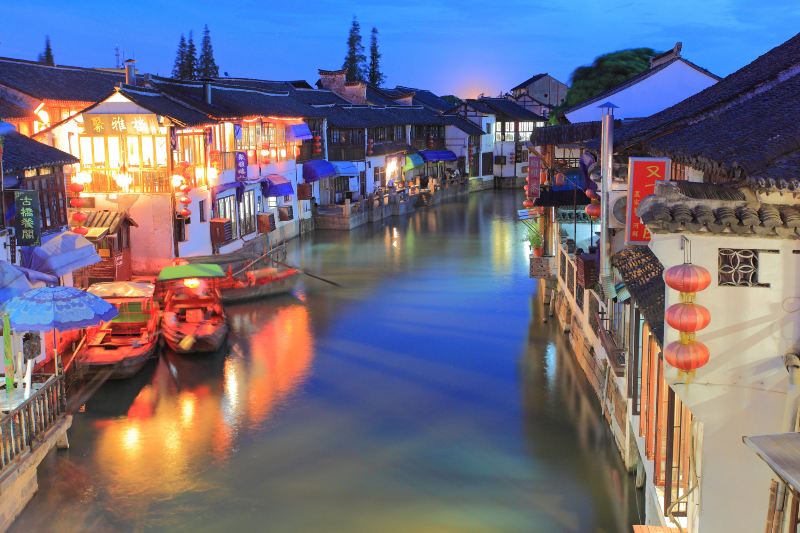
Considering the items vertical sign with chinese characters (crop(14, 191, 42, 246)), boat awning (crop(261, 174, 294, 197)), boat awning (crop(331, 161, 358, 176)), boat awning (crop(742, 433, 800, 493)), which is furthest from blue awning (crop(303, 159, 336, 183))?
boat awning (crop(742, 433, 800, 493))

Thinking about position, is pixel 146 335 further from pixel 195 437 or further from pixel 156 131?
pixel 156 131

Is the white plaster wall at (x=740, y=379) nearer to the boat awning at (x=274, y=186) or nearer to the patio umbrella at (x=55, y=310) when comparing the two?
the patio umbrella at (x=55, y=310)

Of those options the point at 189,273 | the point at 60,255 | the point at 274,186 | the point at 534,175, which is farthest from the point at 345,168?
the point at 60,255

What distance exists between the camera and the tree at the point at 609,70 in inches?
2023

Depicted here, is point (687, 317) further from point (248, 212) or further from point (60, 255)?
point (248, 212)

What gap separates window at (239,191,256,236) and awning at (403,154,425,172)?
27751 mm

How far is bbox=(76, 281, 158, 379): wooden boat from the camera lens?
72.0ft

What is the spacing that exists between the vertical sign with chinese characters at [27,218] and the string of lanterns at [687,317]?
55.3 ft

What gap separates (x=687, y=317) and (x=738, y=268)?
2.69 feet

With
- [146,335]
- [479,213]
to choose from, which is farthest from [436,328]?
[479,213]

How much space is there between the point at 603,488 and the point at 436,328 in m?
→ 12.8

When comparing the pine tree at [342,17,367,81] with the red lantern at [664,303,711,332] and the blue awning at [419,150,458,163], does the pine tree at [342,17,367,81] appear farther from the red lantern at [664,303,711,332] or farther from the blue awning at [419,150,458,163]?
the red lantern at [664,303,711,332]

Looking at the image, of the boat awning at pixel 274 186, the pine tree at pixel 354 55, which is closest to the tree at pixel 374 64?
the pine tree at pixel 354 55

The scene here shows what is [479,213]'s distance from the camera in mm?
62500
